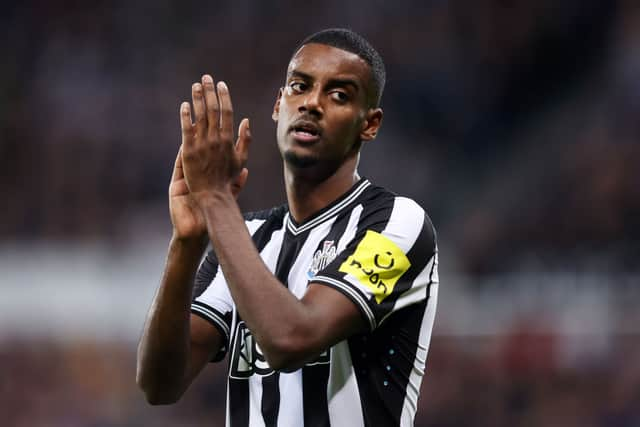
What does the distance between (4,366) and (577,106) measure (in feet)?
21.0

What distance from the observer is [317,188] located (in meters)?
3.59

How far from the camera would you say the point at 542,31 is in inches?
465

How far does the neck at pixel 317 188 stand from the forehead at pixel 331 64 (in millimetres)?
298

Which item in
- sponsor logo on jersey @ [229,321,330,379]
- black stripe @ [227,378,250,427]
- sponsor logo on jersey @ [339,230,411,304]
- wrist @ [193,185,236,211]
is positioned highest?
wrist @ [193,185,236,211]

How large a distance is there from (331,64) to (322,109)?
17 centimetres

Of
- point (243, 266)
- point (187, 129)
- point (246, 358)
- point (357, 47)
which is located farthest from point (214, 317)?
point (357, 47)

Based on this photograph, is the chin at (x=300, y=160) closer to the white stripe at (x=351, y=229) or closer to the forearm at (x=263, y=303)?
the white stripe at (x=351, y=229)

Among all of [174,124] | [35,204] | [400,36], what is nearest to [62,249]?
[35,204]

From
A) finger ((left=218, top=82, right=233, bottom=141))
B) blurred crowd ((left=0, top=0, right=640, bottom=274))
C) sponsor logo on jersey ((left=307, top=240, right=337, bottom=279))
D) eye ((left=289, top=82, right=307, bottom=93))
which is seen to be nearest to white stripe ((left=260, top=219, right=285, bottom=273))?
sponsor logo on jersey ((left=307, top=240, right=337, bottom=279))

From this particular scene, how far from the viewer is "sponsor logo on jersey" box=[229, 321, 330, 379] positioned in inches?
133

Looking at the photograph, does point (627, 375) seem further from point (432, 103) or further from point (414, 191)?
point (432, 103)

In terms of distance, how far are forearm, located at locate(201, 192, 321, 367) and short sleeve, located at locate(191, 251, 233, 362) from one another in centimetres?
63

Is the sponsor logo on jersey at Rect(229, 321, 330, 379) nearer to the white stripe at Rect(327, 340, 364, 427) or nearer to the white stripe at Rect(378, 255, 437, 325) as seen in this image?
the white stripe at Rect(327, 340, 364, 427)

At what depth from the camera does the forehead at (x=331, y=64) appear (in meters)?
3.50
